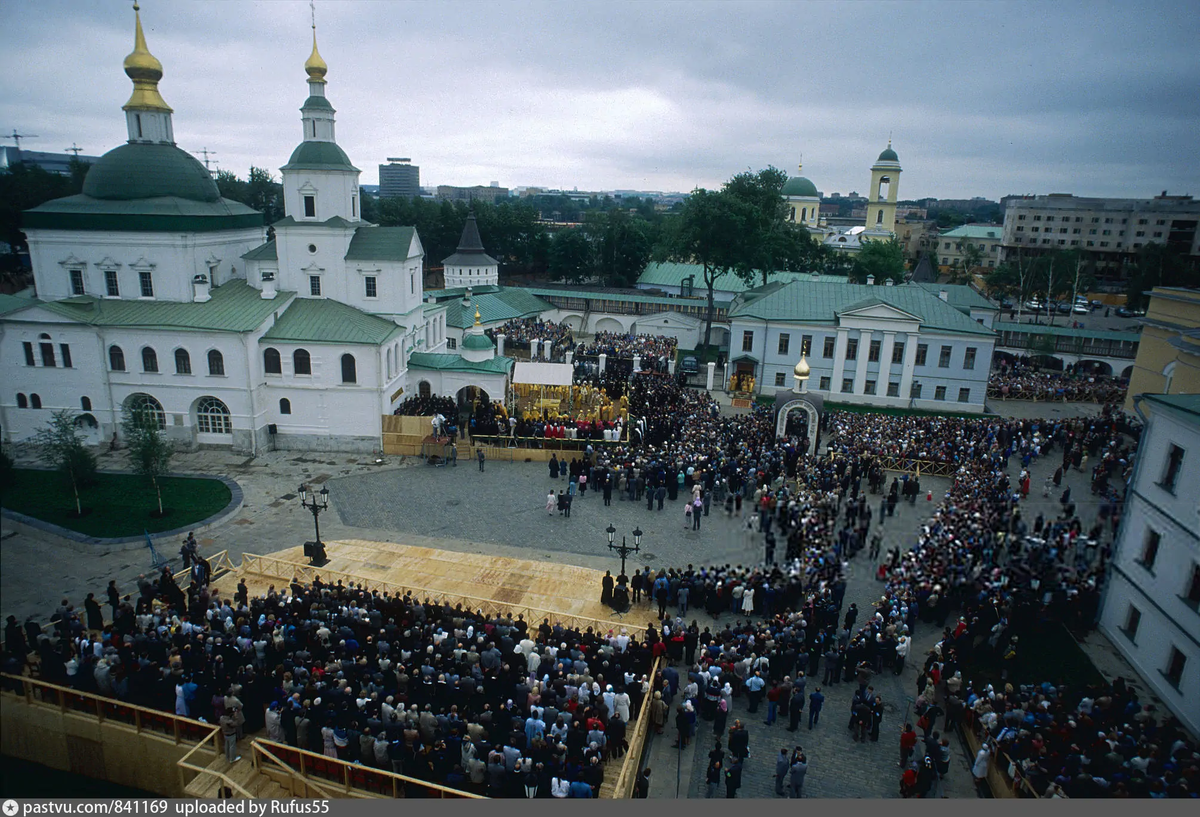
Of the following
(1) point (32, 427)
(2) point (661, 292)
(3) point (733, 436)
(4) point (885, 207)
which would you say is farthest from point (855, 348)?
(4) point (885, 207)

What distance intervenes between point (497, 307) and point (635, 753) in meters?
40.6

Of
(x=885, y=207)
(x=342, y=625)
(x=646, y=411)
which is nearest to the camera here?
(x=342, y=625)

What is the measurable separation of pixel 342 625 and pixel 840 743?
987cm

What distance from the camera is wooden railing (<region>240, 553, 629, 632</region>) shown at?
1602 cm

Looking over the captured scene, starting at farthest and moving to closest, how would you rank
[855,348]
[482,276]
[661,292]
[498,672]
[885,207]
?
[885,207], [661,292], [482,276], [855,348], [498,672]

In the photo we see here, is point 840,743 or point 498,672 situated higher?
point 498,672

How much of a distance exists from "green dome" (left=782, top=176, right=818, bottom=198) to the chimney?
268 feet

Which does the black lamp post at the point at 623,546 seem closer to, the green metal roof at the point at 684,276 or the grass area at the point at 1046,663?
the grass area at the point at 1046,663

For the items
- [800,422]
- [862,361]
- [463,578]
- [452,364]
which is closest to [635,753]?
[463,578]

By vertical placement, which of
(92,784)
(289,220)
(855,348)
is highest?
(289,220)

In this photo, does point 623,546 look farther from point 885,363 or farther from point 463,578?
point 885,363

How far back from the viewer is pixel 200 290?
96.7 ft

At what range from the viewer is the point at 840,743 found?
13.3 metres

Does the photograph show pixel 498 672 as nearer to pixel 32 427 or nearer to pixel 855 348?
pixel 32 427
